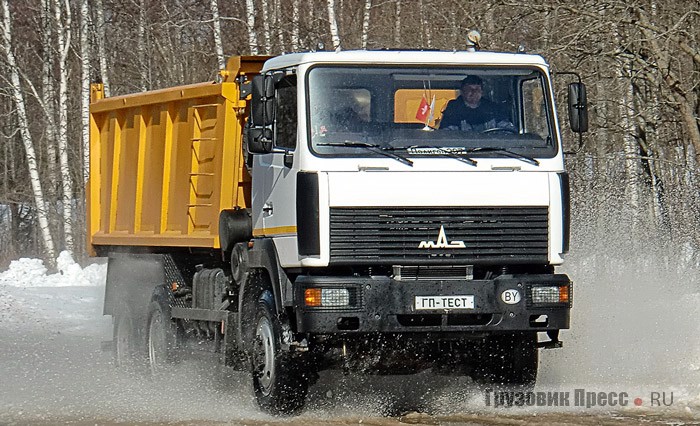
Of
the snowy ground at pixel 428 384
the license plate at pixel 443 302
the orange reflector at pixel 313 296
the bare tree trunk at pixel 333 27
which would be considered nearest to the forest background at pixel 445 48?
the bare tree trunk at pixel 333 27

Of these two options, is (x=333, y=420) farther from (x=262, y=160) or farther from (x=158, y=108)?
(x=158, y=108)

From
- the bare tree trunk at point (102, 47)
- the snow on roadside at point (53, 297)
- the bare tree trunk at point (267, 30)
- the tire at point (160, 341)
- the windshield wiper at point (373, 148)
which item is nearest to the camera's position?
the windshield wiper at point (373, 148)

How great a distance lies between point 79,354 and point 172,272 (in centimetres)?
274

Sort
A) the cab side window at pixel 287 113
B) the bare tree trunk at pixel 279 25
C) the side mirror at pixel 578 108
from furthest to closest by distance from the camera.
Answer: the bare tree trunk at pixel 279 25
the side mirror at pixel 578 108
the cab side window at pixel 287 113

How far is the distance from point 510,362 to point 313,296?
1.87m

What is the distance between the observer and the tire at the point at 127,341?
12.8 metres

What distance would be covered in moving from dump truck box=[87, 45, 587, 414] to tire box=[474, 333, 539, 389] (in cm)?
1

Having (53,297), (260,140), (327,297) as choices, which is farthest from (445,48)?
(327,297)

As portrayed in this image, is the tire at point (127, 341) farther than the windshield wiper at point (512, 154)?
Yes

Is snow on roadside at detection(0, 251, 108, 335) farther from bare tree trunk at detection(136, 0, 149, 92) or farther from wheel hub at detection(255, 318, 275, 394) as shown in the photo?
wheel hub at detection(255, 318, 275, 394)

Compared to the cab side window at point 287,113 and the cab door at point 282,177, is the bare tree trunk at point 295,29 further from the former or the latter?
the cab side window at point 287,113


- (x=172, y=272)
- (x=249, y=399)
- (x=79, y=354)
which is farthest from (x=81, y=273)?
(x=249, y=399)

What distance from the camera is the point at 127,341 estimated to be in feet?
43.0

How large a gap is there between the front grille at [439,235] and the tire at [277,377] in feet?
2.93
